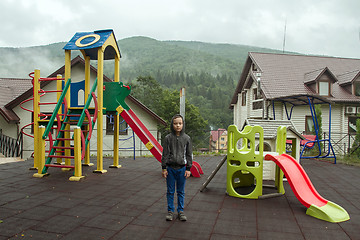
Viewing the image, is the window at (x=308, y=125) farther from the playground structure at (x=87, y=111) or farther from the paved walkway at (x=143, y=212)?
the playground structure at (x=87, y=111)

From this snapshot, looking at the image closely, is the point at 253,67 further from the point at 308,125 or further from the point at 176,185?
the point at 176,185

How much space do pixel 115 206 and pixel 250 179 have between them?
10.6 feet

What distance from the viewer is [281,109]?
61.5 feet

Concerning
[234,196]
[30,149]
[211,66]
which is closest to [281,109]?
[234,196]

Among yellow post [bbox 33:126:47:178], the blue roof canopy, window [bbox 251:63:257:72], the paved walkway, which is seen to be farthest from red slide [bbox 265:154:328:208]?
window [bbox 251:63:257:72]

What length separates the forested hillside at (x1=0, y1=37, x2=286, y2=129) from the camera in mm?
71463

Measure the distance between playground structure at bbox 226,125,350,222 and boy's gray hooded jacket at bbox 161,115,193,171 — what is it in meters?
1.64

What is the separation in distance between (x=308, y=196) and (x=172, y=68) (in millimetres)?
120138

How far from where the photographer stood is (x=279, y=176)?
19.2 feet

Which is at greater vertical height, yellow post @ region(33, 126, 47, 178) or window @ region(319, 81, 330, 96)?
window @ region(319, 81, 330, 96)

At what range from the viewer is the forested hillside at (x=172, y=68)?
71.5 meters

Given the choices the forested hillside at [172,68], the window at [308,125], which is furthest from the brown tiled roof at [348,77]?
the forested hillside at [172,68]

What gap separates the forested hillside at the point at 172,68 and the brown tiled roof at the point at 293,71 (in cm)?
2071

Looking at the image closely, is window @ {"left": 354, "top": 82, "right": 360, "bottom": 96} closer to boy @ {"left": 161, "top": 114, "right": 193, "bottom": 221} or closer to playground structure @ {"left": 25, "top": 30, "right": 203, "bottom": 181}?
playground structure @ {"left": 25, "top": 30, "right": 203, "bottom": 181}
